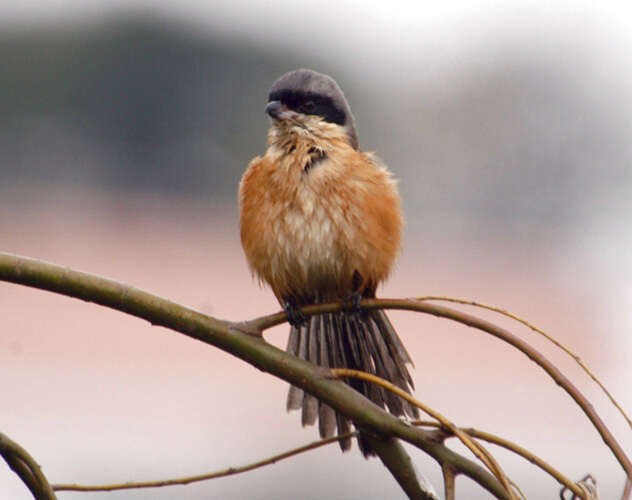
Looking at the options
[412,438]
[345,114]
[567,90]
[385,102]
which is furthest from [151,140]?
[412,438]

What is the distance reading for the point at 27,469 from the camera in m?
1.92

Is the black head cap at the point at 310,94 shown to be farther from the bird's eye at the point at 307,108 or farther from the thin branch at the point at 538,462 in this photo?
the thin branch at the point at 538,462

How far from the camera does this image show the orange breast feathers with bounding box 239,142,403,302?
2998 mm

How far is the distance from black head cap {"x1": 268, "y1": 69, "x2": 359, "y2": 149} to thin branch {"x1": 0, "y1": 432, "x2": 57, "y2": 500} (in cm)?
162

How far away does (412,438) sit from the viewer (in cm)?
187

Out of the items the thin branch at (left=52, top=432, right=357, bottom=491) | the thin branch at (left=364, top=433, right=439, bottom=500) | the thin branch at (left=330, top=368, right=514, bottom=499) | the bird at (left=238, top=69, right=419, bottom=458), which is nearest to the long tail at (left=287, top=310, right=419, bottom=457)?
the bird at (left=238, top=69, right=419, bottom=458)

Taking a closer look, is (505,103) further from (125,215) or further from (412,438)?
(412,438)

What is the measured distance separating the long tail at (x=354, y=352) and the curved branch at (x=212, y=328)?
94 centimetres

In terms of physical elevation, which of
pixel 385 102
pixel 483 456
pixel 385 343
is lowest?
pixel 483 456

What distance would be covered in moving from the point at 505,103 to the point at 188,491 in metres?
7.56

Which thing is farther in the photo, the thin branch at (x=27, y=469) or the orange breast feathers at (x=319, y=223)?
the orange breast feathers at (x=319, y=223)

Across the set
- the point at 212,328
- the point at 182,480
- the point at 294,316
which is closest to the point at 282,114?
the point at 294,316

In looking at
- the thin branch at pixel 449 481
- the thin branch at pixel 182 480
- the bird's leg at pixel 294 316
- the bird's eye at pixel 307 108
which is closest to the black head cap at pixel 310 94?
the bird's eye at pixel 307 108

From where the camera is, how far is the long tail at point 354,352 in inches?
116
